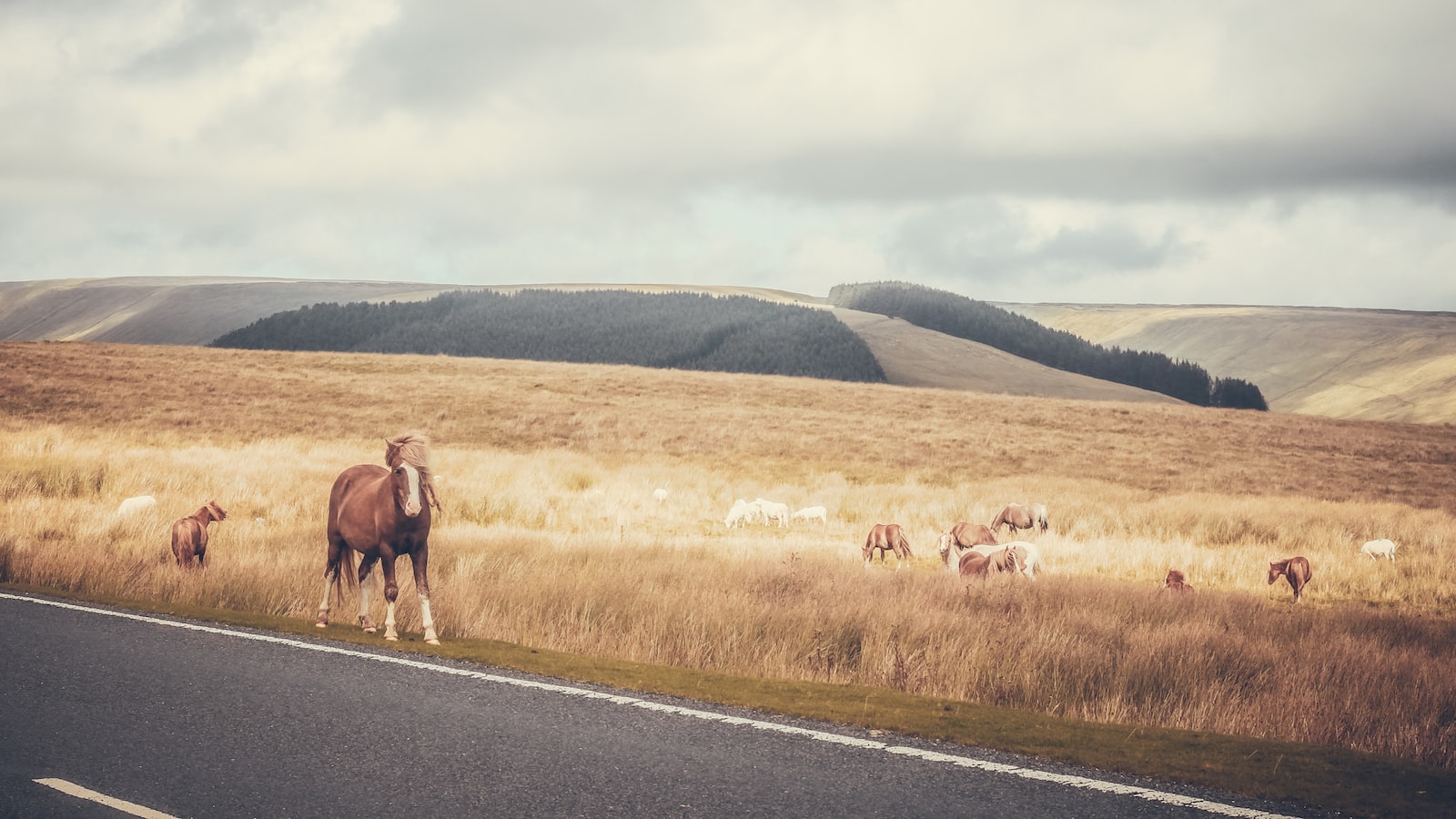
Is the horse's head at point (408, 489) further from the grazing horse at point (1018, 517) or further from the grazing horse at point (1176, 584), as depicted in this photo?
the grazing horse at point (1018, 517)

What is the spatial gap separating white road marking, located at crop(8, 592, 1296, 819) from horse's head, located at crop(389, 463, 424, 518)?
1.56 m

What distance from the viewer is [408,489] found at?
1127 centimetres

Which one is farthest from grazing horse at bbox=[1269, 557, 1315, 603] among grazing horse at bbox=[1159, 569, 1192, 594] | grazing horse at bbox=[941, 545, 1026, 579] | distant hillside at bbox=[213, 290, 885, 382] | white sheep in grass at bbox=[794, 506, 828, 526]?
distant hillside at bbox=[213, 290, 885, 382]

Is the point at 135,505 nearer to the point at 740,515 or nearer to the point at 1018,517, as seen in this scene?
the point at 740,515

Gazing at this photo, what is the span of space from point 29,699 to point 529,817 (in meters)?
5.10

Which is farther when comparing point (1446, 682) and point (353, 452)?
point (353, 452)

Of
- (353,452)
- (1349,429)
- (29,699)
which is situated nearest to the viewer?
(29,699)

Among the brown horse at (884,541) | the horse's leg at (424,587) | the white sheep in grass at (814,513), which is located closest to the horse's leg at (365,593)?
the horse's leg at (424,587)

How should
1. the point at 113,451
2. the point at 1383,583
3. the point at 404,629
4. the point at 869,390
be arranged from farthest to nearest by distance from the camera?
the point at 869,390 → the point at 113,451 → the point at 1383,583 → the point at 404,629

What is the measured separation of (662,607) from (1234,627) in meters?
7.92

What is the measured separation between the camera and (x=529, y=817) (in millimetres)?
6527

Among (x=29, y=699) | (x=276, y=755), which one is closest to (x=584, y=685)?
(x=276, y=755)

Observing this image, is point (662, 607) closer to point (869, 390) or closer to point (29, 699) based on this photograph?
point (29, 699)

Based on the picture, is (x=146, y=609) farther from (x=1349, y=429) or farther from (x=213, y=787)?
(x=1349, y=429)
